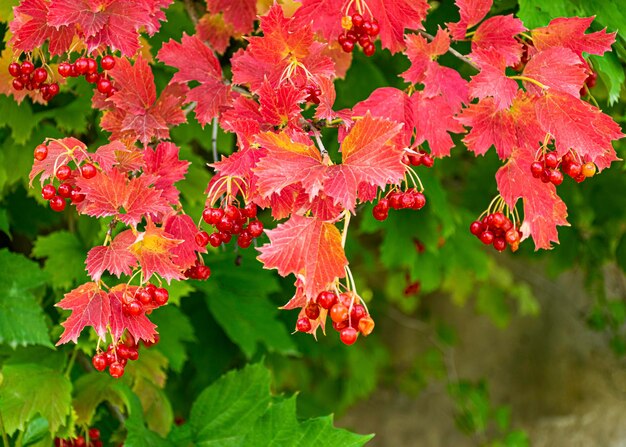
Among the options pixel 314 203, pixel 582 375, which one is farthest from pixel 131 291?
pixel 582 375

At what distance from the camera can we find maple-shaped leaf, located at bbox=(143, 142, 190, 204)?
1050 mm

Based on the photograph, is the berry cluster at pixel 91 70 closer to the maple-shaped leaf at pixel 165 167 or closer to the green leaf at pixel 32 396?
the maple-shaped leaf at pixel 165 167

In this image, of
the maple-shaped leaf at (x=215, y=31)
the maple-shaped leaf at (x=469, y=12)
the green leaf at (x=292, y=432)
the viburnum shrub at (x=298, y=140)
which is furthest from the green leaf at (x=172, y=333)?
the maple-shaped leaf at (x=469, y=12)

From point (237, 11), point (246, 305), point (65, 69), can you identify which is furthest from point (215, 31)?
point (246, 305)

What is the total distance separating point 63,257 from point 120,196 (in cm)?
65

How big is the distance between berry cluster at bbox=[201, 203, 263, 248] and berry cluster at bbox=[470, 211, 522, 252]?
1.10 ft

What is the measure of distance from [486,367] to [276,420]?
2.43 m

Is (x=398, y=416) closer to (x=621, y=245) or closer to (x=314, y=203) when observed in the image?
(x=621, y=245)

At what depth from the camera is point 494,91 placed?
981 millimetres

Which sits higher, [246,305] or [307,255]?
[307,255]

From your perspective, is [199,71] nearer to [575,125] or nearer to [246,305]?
[575,125]

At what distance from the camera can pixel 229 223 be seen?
3.18 feet

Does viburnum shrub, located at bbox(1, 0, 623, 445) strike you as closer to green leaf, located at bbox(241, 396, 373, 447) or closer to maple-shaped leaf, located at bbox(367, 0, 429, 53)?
maple-shaped leaf, located at bbox(367, 0, 429, 53)

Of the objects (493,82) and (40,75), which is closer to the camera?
(493,82)
